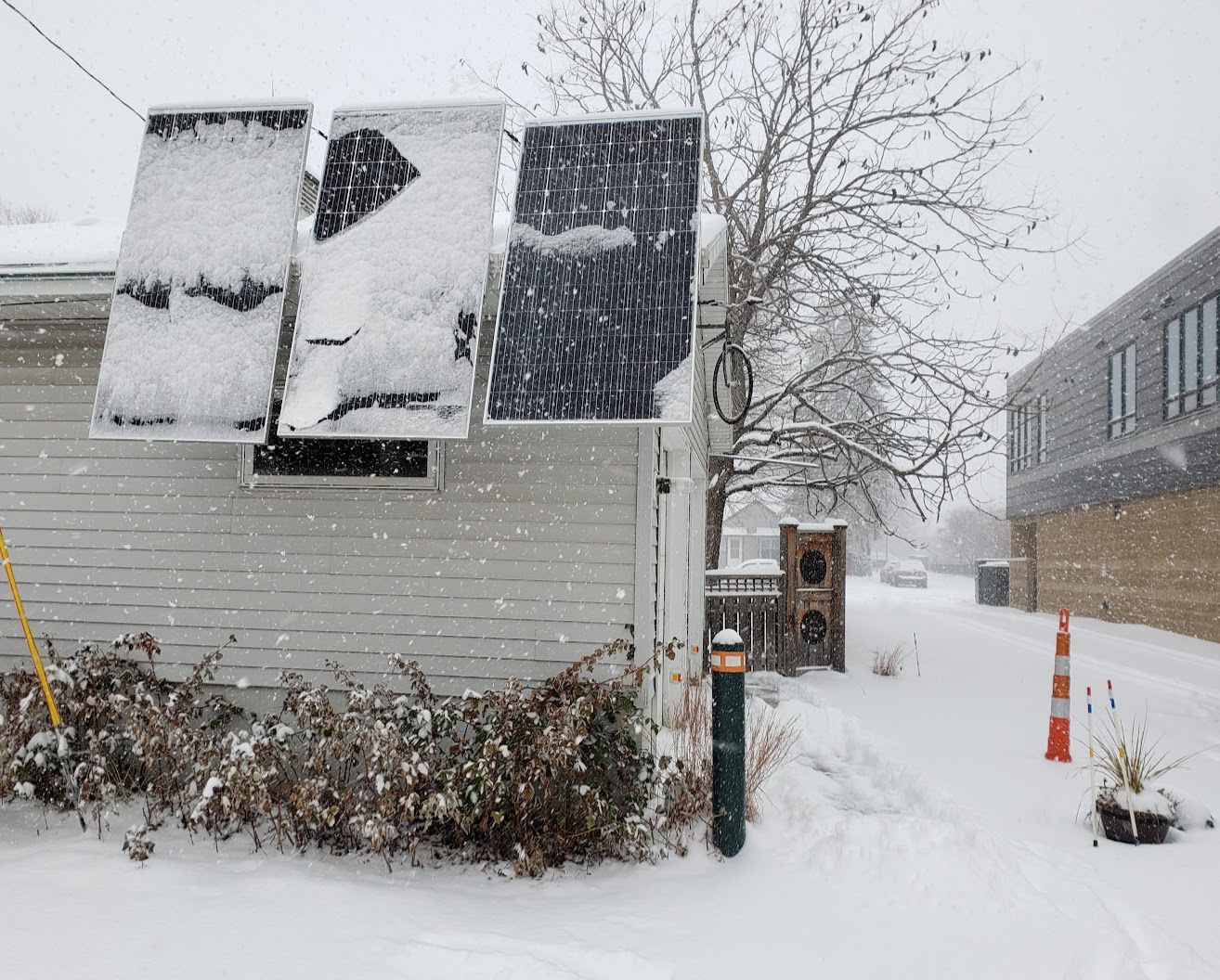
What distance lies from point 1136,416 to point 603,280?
49.7ft

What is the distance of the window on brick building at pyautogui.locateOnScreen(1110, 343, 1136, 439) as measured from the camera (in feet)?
51.9

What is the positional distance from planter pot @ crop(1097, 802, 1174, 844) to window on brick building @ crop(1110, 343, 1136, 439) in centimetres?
1396

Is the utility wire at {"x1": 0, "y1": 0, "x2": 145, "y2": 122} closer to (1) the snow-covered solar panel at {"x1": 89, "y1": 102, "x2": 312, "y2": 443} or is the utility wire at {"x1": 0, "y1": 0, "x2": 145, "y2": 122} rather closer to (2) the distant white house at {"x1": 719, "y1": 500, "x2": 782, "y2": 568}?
(1) the snow-covered solar panel at {"x1": 89, "y1": 102, "x2": 312, "y2": 443}

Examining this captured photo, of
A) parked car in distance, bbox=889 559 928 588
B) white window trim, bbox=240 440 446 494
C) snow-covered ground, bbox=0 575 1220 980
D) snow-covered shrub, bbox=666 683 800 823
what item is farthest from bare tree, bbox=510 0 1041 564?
parked car in distance, bbox=889 559 928 588

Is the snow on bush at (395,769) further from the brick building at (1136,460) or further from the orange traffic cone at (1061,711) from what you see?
the brick building at (1136,460)

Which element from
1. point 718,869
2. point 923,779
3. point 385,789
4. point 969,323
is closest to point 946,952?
point 718,869

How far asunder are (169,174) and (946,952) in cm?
582

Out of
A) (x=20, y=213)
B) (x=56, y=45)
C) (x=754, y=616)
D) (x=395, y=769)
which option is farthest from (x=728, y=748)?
(x=20, y=213)

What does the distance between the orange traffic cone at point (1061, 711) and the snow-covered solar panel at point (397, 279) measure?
4407 millimetres

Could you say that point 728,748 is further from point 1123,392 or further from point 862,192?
point 1123,392

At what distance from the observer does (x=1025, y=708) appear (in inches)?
291

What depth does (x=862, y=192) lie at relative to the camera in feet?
36.9

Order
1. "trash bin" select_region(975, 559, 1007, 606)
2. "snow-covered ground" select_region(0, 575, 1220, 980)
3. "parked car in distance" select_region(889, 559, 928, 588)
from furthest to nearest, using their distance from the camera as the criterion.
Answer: "parked car in distance" select_region(889, 559, 928, 588) → "trash bin" select_region(975, 559, 1007, 606) → "snow-covered ground" select_region(0, 575, 1220, 980)

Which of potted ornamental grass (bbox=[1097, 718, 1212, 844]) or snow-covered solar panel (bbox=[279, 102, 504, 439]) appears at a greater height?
snow-covered solar panel (bbox=[279, 102, 504, 439])
